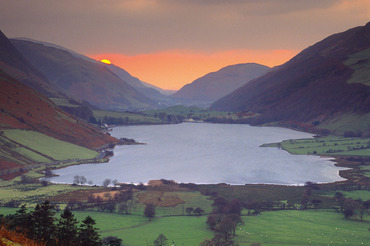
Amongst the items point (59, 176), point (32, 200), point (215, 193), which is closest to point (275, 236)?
point (215, 193)

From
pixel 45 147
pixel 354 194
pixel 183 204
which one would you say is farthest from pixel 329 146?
pixel 45 147

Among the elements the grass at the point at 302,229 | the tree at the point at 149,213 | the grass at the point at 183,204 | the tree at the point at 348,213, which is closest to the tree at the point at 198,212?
the grass at the point at 183,204

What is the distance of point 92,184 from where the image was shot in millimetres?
74312

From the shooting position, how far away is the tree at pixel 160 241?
43125 mm

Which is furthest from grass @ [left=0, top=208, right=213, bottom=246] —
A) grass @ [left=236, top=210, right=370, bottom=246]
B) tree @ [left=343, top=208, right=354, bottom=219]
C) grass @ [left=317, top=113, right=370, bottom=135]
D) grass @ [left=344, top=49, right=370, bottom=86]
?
grass @ [left=344, top=49, right=370, bottom=86]

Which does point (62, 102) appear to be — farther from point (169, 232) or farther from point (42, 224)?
point (42, 224)

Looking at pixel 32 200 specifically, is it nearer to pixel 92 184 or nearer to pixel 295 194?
pixel 92 184

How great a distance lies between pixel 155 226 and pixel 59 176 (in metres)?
A: 35.4

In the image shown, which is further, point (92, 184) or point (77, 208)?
point (92, 184)

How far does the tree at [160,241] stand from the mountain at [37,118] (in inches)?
2579

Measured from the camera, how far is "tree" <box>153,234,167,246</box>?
43125 mm

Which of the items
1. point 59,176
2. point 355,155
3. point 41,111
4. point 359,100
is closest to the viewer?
point 59,176

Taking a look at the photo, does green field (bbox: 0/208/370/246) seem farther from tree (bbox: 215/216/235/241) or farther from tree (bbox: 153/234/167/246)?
tree (bbox: 153/234/167/246)

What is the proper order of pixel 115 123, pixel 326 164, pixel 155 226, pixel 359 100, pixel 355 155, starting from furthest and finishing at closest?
pixel 115 123 < pixel 359 100 < pixel 355 155 < pixel 326 164 < pixel 155 226
